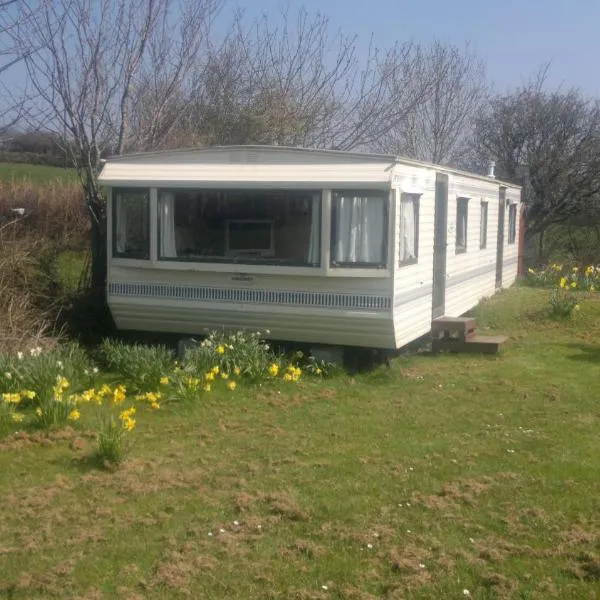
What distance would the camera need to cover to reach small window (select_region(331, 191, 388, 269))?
357 inches

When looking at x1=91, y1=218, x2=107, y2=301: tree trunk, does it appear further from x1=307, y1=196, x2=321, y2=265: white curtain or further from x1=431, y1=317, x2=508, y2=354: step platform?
x1=431, y1=317, x2=508, y2=354: step platform

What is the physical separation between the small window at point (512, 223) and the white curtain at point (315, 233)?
30.7ft

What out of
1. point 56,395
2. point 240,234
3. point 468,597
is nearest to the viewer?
point 468,597

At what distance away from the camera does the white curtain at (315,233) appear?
9.17 meters

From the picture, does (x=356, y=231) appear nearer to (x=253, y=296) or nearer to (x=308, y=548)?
(x=253, y=296)

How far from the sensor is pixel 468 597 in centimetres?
447

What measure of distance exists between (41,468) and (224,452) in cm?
134

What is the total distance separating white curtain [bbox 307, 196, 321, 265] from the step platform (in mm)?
2484

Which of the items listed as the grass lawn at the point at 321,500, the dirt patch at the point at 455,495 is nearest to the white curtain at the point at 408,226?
the grass lawn at the point at 321,500

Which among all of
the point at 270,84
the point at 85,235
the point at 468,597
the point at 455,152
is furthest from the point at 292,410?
the point at 455,152

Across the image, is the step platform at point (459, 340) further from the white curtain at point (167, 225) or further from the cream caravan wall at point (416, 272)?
the white curtain at point (167, 225)

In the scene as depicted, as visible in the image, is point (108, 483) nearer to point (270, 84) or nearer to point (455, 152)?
point (270, 84)

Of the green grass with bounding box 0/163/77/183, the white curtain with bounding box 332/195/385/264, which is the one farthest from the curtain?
the green grass with bounding box 0/163/77/183

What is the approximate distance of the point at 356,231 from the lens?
29.9 ft
